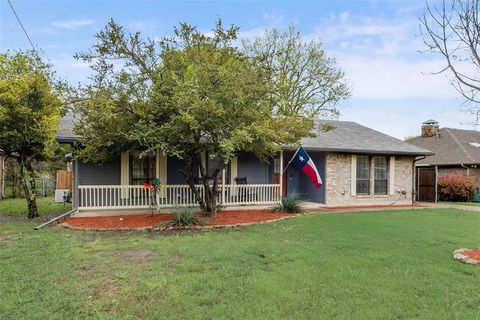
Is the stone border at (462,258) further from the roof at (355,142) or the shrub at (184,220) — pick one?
the roof at (355,142)

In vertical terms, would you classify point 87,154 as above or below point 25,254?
above

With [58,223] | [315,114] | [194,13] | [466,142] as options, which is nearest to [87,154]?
[58,223]

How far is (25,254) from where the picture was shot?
6188 millimetres

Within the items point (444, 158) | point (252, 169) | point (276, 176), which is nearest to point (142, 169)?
point (252, 169)

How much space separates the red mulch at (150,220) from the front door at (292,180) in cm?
405

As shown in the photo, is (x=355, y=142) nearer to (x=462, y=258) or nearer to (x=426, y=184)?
(x=426, y=184)

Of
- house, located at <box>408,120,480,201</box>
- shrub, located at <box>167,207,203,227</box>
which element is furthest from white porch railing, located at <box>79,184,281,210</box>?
house, located at <box>408,120,480,201</box>

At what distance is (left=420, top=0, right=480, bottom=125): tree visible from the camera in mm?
5781

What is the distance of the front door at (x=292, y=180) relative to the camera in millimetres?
15627

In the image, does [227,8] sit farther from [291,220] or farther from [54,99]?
[291,220]

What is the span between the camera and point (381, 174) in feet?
51.3

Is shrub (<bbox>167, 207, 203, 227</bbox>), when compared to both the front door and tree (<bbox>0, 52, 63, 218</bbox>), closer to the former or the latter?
tree (<bbox>0, 52, 63, 218</bbox>)

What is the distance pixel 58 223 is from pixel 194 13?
757 centimetres

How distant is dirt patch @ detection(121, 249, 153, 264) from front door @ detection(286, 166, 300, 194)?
32.2ft
